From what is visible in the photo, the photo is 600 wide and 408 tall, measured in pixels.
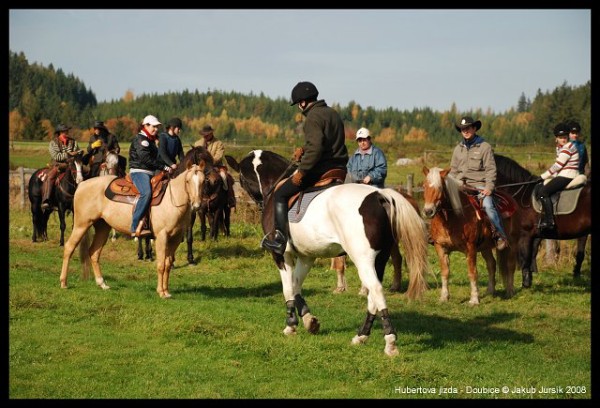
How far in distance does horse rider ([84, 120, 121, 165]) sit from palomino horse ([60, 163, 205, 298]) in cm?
539

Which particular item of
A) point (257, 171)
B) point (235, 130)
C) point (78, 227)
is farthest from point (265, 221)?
point (235, 130)

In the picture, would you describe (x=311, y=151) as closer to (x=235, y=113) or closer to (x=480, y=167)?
(x=480, y=167)

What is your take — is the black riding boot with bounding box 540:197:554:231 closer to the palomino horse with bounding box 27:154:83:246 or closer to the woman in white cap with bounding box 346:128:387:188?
the woman in white cap with bounding box 346:128:387:188

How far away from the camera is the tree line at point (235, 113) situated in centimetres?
7994

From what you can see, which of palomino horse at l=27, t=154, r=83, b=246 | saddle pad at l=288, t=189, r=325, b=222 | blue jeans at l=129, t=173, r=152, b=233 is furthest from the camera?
palomino horse at l=27, t=154, r=83, b=246

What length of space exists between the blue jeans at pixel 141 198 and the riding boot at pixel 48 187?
7.82 meters

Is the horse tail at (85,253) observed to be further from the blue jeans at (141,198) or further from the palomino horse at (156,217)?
the blue jeans at (141,198)

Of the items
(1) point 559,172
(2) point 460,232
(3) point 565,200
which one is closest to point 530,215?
(3) point 565,200

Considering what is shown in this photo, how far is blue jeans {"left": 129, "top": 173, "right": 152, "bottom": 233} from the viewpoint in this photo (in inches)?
474

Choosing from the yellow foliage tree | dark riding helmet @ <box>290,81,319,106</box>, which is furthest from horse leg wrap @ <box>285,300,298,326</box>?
the yellow foliage tree

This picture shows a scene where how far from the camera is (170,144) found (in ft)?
47.4

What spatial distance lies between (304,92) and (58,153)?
463 inches

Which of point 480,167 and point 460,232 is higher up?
point 480,167

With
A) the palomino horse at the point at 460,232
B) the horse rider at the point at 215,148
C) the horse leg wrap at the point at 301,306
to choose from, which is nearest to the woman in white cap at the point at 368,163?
the palomino horse at the point at 460,232
